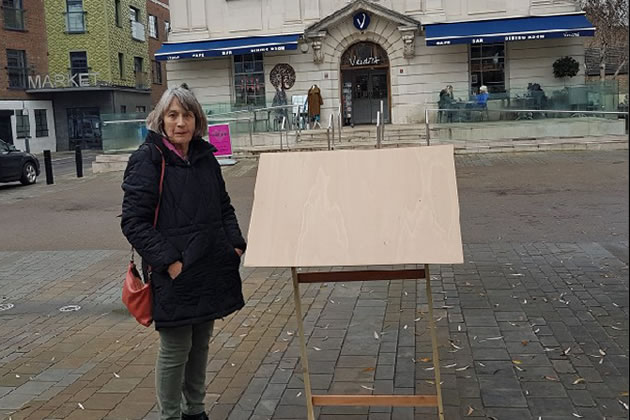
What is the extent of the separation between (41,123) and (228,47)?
18505 mm

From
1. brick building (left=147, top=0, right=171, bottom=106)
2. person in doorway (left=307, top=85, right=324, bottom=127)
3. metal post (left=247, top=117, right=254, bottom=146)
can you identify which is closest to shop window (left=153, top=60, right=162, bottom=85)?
brick building (left=147, top=0, right=171, bottom=106)

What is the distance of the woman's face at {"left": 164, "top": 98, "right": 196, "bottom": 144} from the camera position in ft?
11.4

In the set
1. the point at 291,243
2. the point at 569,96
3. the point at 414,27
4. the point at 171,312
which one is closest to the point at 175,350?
the point at 171,312

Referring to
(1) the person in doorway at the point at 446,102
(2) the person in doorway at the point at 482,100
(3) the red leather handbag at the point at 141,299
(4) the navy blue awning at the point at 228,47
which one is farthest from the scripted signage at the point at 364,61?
(3) the red leather handbag at the point at 141,299

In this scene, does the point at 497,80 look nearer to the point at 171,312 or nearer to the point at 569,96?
the point at 569,96

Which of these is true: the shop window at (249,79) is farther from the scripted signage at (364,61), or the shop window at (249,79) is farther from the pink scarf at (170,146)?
the pink scarf at (170,146)

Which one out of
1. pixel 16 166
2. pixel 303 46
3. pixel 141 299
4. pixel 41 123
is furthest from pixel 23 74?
pixel 141 299

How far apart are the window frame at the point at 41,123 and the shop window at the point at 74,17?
5082 millimetres

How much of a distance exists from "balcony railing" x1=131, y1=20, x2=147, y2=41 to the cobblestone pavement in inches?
1573

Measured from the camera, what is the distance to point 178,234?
3.40 meters

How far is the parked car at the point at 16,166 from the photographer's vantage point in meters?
19.1

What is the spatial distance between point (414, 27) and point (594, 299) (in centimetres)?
2211

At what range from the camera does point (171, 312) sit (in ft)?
→ 11.1

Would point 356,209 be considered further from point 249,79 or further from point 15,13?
point 15,13
